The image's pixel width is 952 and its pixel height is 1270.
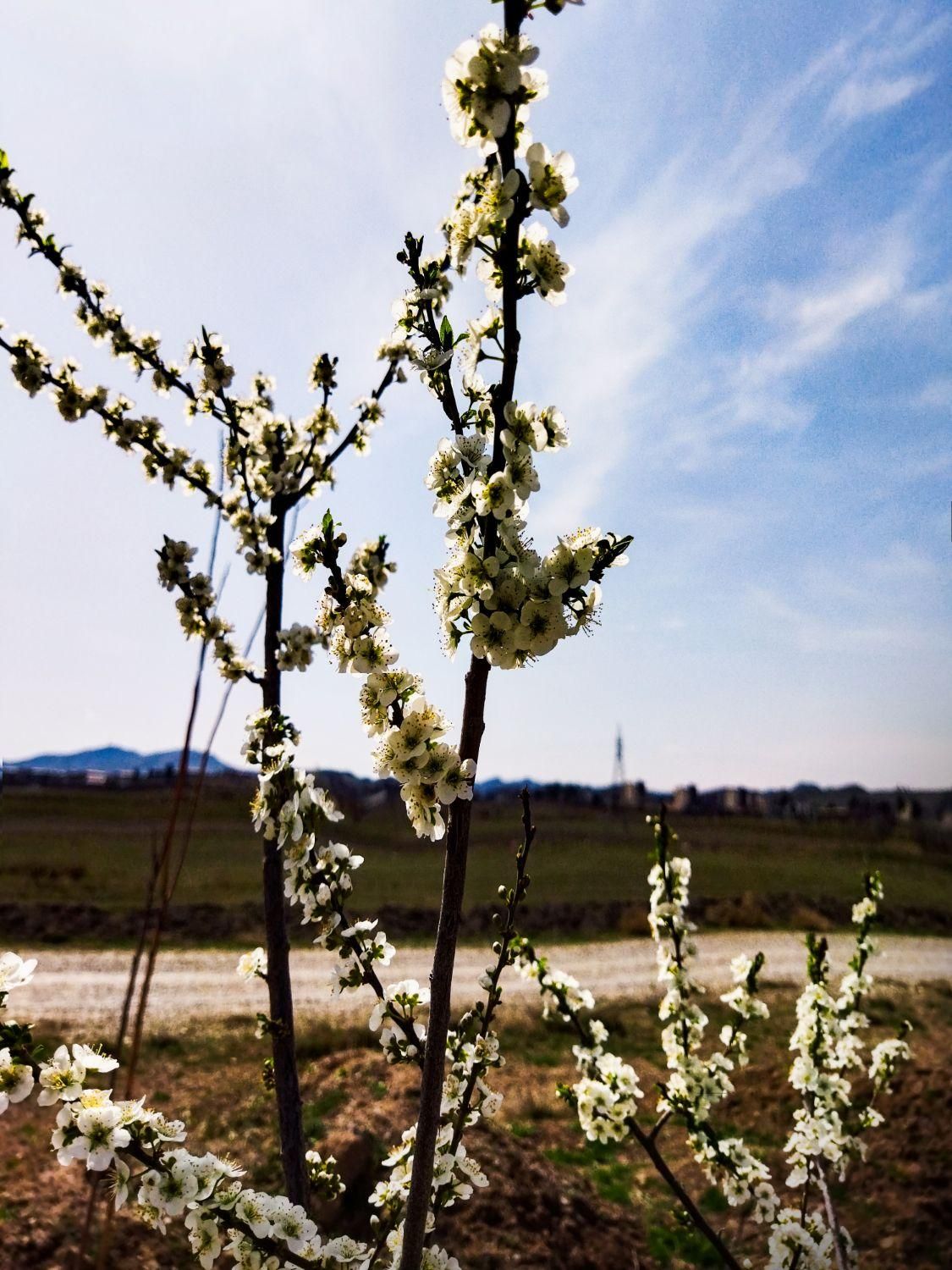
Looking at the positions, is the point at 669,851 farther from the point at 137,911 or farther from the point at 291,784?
the point at 137,911

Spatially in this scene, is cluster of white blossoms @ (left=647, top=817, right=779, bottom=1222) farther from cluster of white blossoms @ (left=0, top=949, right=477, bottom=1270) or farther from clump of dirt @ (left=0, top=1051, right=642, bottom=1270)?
cluster of white blossoms @ (left=0, top=949, right=477, bottom=1270)

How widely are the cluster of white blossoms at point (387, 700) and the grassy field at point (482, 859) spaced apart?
56.2 feet

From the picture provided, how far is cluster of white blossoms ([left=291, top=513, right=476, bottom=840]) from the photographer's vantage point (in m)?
2.03

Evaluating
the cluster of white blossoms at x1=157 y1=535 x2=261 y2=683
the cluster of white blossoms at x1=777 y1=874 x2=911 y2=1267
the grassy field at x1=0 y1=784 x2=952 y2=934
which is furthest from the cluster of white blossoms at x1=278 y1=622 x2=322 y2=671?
the grassy field at x1=0 y1=784 x2=952 y2=934

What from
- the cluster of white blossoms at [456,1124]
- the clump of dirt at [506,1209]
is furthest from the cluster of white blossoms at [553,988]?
the clump of dirt at [506,1209]

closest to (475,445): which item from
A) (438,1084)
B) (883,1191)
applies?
(438,1084)

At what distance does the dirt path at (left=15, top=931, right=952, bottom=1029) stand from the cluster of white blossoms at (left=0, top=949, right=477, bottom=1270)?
984 centimetres

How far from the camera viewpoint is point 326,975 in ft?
46.6

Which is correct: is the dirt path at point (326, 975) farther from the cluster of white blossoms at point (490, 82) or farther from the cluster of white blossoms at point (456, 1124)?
the cluster of white blossoms at point (490, 82)

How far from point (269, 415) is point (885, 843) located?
43.9m

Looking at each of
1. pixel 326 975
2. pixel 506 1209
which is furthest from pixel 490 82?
pixel 326 975

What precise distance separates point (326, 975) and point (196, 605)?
1181 centimetres

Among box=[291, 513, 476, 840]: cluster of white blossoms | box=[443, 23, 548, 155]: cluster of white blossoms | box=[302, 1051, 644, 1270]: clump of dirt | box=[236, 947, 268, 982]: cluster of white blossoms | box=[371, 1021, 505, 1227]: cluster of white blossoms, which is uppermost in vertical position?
box=[443, 23, 548, 155]: cluster of white blossoms

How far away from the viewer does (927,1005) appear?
1309cm
